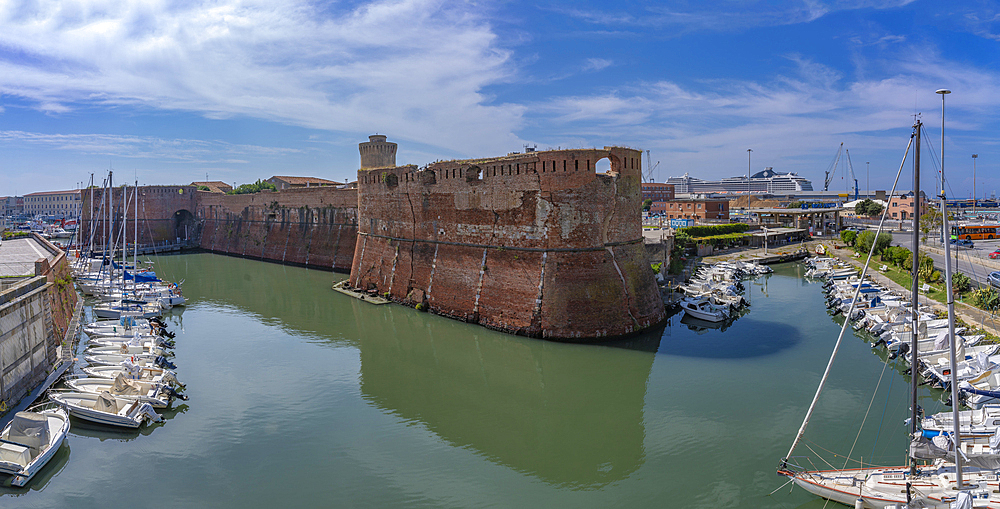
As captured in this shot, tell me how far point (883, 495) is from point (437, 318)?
18.5 metres

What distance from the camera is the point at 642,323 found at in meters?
22.3

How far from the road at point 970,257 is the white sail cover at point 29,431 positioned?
34.0m

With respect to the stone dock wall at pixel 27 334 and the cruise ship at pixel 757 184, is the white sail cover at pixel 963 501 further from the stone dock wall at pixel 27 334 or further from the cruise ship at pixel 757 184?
the cruise ship at pixel 757 184

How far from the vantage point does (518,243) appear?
22.9 metres

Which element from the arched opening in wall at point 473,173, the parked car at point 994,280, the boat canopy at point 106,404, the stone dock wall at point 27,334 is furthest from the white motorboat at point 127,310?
the parked car at point 994,280

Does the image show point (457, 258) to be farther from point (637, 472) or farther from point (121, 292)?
point (121, 292)

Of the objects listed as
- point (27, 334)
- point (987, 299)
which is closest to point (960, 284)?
point (987, 299)

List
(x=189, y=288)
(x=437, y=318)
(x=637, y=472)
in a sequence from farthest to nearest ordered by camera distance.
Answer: (x=189, y=288)
(x=437, y=318)
(x=637, y=472)

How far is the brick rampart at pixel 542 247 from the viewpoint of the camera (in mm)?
21266

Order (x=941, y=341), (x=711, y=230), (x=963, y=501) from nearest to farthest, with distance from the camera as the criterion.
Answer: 1. (x=963, y=501)
2. (x=941, y=341)
3. (x=711, y=230)

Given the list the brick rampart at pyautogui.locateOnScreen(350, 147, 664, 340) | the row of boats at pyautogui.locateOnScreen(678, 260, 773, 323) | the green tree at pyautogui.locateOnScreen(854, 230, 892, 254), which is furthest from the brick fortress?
the green tree at pyautogui.locateOnScreen(854, 230, 892, 254)

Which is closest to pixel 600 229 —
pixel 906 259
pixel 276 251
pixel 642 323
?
pixel 642 323

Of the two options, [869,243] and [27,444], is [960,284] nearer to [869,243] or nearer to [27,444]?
[869,243]

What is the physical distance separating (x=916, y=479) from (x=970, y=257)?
3511 centimetres
